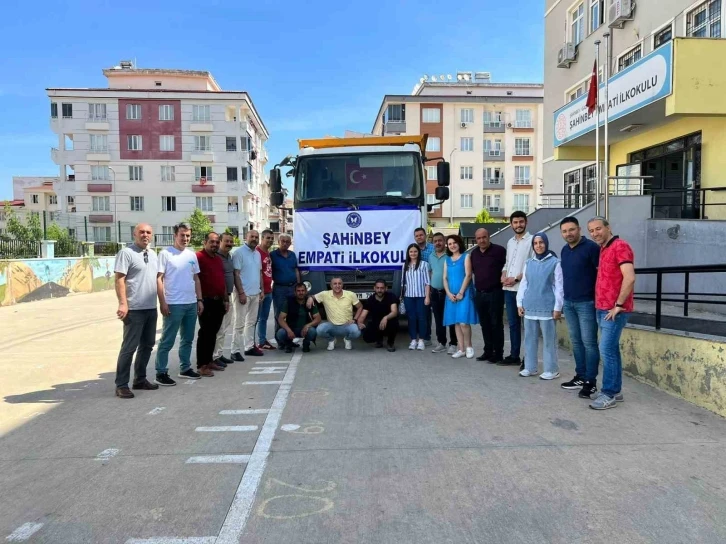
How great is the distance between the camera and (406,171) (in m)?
9.66

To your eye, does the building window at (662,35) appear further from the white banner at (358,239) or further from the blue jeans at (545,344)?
the blue jeans at (545,344)

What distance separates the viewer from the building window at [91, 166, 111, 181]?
49656mm

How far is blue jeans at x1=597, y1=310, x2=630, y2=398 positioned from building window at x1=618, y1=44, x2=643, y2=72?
1451 centimetres

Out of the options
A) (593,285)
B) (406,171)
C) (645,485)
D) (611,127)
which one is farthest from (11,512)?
(611,127)

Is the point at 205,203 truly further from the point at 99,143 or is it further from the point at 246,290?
the point at 246,290

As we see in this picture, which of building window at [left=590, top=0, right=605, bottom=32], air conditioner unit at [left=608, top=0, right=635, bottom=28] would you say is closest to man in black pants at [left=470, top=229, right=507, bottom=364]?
air conditioner unit at [left=608, top=0, right=635, bottom=28]

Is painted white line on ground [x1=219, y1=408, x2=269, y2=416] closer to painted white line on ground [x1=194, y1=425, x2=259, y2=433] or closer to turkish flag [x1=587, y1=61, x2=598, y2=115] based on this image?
painted white line on ground [x1=194, y1=425, x2=259, y2=433]

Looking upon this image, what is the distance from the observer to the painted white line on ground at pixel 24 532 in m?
3.08

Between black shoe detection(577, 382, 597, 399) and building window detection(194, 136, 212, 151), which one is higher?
building window detection(194, 136, 212, 151)

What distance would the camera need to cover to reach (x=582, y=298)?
596cm

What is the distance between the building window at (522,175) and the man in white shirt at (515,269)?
48.9 meters

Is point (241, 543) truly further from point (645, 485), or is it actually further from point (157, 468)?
point (645, 485)

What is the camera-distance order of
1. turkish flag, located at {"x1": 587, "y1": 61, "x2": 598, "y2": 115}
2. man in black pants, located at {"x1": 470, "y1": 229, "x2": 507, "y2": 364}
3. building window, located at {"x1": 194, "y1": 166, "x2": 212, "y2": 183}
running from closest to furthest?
man in black pants, located at {"x1": 470, "y1": 229, "x2": 507, "y2": 364}
turkish flag, located at {"x1": 587, "y1": 61, "x2": 598, "y2": 115}
building window, located at {"x1": 194, "y1": 166, "x2": 212, "y2": 183}

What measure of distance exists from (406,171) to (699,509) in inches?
282
